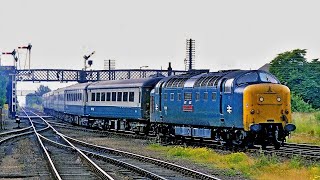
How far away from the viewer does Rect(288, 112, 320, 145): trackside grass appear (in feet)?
118

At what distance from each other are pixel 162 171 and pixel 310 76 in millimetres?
52888

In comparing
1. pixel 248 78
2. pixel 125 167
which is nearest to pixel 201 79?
pixel 248 78

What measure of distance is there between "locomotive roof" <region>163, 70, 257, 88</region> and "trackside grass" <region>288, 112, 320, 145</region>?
7125 millimetres

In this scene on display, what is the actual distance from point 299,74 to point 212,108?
45554 mm

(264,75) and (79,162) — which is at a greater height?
(264,75)

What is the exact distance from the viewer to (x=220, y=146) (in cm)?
2942

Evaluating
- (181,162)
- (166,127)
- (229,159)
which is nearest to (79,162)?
(181,162)

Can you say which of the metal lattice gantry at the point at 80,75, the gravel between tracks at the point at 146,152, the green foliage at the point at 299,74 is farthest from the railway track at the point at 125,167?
the metal lattice gantry at the point at 80,75

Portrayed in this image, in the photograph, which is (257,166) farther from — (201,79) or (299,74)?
(299,74)

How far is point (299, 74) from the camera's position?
239 ft

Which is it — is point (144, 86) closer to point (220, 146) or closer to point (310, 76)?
point (220, 146)

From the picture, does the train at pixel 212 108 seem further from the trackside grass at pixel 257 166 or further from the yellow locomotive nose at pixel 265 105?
the trackside grass at pixel 257 166

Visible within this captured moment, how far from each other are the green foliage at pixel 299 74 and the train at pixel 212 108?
29012 mm

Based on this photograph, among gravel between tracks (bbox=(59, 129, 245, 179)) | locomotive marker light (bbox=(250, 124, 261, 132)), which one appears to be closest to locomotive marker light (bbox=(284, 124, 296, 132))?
locomotive marker light (bbox=(250, 124, 261, 132))
